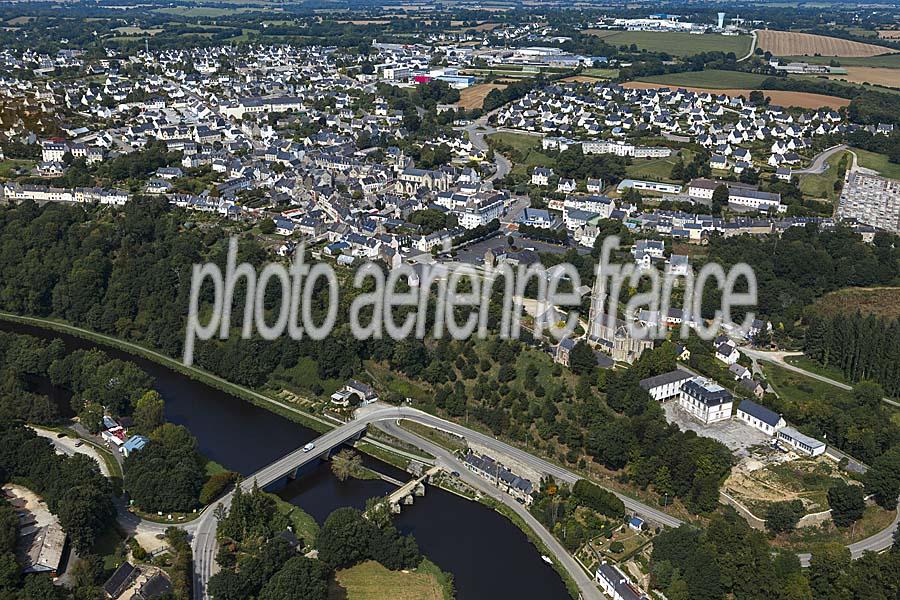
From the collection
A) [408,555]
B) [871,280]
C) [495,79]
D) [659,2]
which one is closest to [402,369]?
[408,555]

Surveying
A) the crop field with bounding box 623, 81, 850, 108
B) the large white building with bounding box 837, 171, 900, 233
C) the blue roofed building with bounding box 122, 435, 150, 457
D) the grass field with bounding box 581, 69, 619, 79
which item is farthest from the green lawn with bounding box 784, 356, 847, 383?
the grass field with bounding box 581, 69, 619, 79

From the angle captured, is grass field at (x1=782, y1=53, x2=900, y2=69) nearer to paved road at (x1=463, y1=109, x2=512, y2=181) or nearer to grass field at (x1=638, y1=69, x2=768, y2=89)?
grass field at (x1=638, y1=69, x2=768, y2=89)

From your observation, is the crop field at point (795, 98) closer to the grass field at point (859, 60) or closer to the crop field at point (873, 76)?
the crop field at point (873, 76)

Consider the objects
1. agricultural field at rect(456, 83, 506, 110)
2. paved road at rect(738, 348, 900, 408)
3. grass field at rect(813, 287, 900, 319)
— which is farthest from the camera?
agricultural field at rect(456, 83, 506, 110)

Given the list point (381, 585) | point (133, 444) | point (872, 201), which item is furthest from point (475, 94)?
point (381, 585)

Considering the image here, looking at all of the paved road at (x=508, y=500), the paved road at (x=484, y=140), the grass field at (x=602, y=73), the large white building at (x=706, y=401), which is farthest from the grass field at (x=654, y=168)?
the grass field at (x=602, y=73)

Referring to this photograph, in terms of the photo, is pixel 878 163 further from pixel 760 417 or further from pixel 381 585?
pixel 381 585
